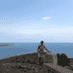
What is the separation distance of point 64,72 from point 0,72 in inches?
179

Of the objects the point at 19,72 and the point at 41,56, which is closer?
the point at 19,72

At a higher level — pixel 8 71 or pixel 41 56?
pixel 41 56

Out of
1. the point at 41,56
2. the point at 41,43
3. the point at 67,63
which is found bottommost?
the point at 67,63

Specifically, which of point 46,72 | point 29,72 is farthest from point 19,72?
point 46,72

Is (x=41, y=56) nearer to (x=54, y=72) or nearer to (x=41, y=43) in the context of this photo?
(x=41, y=43)

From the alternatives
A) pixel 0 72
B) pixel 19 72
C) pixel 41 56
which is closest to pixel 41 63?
pixel 41 56

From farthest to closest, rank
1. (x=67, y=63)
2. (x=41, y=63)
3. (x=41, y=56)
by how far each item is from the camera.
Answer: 1. (x=67, y=63)
2. (x=41, y=63)
3. (x=41, y=56)

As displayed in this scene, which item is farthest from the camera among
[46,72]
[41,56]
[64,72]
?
[41,56]

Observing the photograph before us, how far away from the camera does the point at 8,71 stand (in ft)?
24.4

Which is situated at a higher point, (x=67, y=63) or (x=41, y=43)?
(x=41, y=43)

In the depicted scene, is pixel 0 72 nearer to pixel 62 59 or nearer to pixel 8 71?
pixel 8 71

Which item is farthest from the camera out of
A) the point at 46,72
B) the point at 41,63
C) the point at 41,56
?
the point at 41,63

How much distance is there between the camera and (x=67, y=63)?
10.0 m

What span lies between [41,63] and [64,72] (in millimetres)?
3042
